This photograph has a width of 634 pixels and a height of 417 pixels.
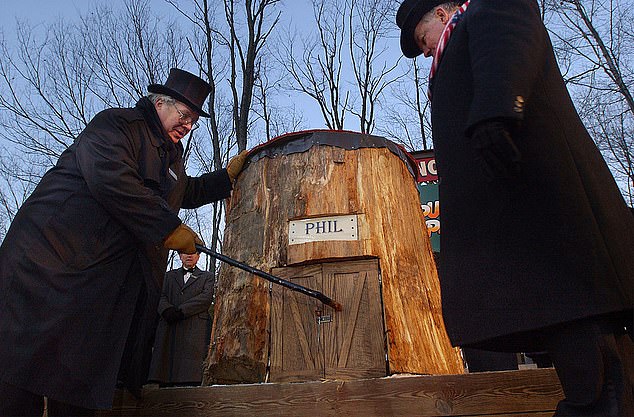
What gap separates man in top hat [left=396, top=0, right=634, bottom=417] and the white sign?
271 cm

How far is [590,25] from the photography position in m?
14.4

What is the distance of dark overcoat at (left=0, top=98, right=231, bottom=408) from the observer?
2.58m

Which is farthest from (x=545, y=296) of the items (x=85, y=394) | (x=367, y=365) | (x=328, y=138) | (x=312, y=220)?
(x=328, y=138)

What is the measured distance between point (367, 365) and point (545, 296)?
2.69m

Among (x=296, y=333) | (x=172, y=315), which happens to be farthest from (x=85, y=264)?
(x=172, y=315)

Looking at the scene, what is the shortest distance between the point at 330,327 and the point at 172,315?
9.54 feet

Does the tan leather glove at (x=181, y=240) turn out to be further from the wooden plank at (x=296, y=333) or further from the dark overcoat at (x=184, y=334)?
the dark overcoat at (x=184, y=334)

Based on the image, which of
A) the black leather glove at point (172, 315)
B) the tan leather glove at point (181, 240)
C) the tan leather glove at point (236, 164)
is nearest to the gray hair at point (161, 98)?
the tan leather glove at point (181, 240)

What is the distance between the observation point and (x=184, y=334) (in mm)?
6652

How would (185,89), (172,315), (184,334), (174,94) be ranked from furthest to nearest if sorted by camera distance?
(184,334) → (172,315) → (185,89) → (174,94)

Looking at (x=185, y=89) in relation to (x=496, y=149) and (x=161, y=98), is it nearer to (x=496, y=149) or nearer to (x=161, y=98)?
(x=161, y=98)

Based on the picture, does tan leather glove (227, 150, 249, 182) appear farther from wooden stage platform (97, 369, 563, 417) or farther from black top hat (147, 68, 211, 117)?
wooden stage platform (97, 369, 563, 417)

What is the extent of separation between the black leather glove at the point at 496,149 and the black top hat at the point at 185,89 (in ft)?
8.39

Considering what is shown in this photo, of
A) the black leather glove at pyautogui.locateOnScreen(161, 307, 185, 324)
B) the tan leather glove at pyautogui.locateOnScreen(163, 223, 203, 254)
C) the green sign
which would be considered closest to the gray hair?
the tan leather glove at pyautogui.locateOnScreen(163, 223, 203, 254)
